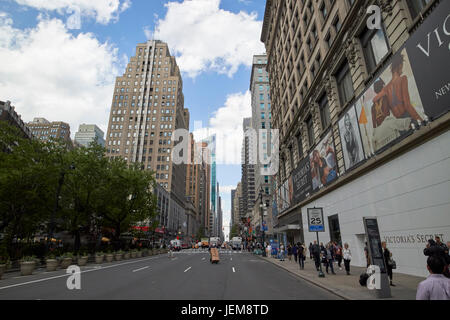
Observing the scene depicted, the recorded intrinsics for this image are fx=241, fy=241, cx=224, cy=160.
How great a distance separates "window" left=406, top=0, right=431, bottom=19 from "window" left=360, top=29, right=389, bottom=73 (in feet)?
6.26

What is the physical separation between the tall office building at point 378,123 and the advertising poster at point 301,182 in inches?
4.8

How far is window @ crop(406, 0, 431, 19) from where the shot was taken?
1162 centimetres

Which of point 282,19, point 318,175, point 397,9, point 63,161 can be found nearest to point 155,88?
point 282,19

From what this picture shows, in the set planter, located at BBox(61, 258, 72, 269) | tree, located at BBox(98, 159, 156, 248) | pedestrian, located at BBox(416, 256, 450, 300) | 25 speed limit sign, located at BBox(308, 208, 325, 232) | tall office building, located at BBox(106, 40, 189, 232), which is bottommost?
planter, located at BBox(61, 258, 72, 269)

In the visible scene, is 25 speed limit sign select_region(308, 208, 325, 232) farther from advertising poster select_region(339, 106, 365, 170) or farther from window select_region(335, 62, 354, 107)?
window select_region(335, 62, 354, 107)

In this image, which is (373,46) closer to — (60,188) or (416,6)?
(416,6)

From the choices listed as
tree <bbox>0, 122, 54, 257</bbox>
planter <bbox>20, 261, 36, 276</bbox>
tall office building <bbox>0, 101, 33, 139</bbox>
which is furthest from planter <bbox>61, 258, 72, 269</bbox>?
tall office building <bbox>0, 101, 33, 139</bbox>

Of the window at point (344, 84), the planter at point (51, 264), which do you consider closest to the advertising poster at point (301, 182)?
the window at point (344, 84)

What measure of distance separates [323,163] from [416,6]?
42.5 feet

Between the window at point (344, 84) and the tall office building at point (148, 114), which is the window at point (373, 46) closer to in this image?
the window at point (344, 84)

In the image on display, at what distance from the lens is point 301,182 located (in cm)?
2889

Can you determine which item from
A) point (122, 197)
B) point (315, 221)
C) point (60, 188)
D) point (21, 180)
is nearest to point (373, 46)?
point (315, 221)
